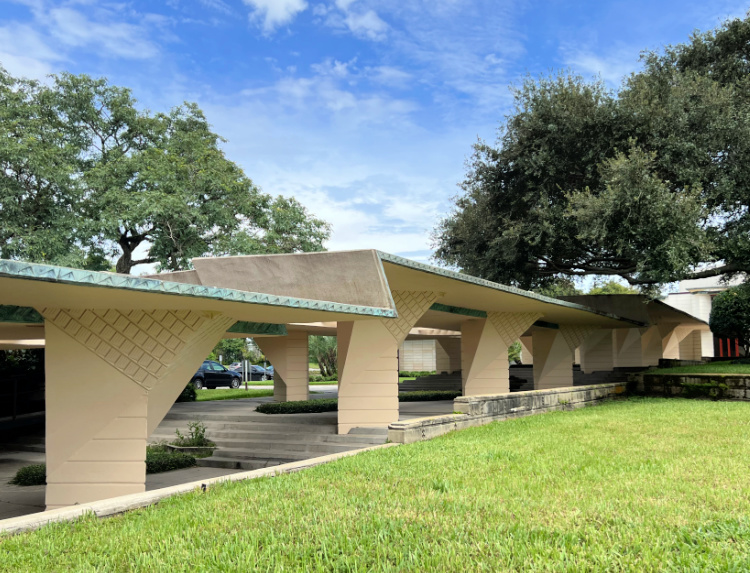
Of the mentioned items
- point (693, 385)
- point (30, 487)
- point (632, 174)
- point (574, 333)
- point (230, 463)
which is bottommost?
point (30, 487)

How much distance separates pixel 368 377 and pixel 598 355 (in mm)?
21164

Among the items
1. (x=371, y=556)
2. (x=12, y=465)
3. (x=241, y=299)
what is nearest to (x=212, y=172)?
(x=12, y=465)

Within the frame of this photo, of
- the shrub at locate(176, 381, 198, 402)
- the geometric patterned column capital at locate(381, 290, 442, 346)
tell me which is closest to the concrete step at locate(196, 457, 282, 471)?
the geometric patterned column capital at locate(381, 290, 442, 346)

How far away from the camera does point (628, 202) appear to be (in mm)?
17219

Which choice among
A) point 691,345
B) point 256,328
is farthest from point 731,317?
point 256,328

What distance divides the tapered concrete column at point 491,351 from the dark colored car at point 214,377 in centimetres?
Answer: 2044

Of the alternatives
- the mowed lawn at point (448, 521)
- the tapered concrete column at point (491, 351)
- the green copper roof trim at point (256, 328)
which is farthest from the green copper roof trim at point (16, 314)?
the tapered concrete column at point (491, 351)

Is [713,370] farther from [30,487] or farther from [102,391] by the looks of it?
[30,487]

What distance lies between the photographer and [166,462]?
1228 cm

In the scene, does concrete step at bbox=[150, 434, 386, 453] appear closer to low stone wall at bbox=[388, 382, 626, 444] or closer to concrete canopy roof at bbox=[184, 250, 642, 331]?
low stone wall at bbox=[388, 382, 626, 444]

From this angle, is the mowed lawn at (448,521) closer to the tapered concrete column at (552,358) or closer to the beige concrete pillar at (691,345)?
the tapered concrete column at (552,358)

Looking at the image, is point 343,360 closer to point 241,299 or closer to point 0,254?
point 241,299

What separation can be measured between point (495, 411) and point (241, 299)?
7251 mm

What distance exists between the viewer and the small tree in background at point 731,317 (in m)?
27.8
